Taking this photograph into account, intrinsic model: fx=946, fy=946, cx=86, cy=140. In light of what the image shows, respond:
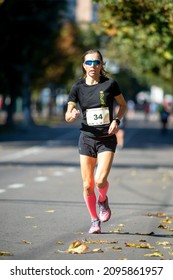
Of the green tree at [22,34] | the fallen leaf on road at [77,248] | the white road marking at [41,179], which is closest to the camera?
the fallen leaf on road at [77,248]

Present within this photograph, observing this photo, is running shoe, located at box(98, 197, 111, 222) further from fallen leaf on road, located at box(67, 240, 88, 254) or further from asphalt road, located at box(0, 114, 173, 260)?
fallen leaf on road, located at box(67, 240, 88, 254)

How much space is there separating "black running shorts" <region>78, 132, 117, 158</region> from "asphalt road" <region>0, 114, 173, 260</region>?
0.90 m

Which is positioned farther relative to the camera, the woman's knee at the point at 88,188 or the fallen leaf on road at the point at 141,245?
the woman's knee at the point at 88,188

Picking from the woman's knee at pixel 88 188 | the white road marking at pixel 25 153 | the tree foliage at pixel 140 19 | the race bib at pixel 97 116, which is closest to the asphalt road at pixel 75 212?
the woman's knee at pixel 88 188

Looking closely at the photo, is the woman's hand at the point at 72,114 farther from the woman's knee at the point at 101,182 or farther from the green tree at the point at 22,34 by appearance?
the green tree at the point at 22,34

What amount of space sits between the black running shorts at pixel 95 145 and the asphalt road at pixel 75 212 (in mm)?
896

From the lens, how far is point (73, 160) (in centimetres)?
2625

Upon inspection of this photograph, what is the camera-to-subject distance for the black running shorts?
1006 centimetres

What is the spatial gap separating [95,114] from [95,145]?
1.22 feet

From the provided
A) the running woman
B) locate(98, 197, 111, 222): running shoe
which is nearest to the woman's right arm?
the running woman

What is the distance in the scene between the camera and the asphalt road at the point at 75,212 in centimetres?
893

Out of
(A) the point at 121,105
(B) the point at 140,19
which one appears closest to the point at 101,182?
(A) the point at 121,105
